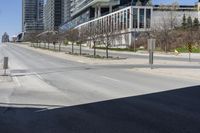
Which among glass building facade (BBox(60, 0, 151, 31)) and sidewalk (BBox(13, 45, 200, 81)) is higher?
glass building facade (BBox(60, 0, 151, 31))

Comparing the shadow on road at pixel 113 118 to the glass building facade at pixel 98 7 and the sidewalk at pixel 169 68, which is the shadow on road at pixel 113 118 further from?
the glass building facade at pixel 98 7

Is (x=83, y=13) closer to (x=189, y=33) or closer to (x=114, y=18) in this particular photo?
(x=114, y=18)

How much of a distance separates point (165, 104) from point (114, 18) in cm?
12781

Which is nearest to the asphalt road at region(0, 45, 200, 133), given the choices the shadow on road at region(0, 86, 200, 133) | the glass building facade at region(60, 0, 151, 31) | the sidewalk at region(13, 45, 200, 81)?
the shadow on road at region(0, 86, 200, 133)

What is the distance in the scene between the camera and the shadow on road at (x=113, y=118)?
33.3ft

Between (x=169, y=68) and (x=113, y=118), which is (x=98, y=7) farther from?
(x=113, y=118)

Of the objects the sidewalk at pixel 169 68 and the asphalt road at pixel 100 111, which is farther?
the sidewalk at pixel 169 68

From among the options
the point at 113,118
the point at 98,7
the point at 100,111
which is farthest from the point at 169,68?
the point at 98,7

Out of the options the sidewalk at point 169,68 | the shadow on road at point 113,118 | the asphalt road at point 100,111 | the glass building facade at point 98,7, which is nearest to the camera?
the shadow on road at point 113,118

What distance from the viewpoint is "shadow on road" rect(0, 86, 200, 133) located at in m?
10.2

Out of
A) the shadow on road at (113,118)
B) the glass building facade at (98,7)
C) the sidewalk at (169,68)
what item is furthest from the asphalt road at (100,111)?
the glass building facade at (98,7)

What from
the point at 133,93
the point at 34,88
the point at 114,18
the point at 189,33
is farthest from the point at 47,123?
the point at 114,18

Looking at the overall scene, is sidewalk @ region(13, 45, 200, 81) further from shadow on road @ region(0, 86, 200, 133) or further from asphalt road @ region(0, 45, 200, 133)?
shadow on road @ region(0, 86, 200, 133)

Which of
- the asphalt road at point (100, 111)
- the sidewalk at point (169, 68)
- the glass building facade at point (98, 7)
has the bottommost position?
the asphalt road at point (100, 111)
